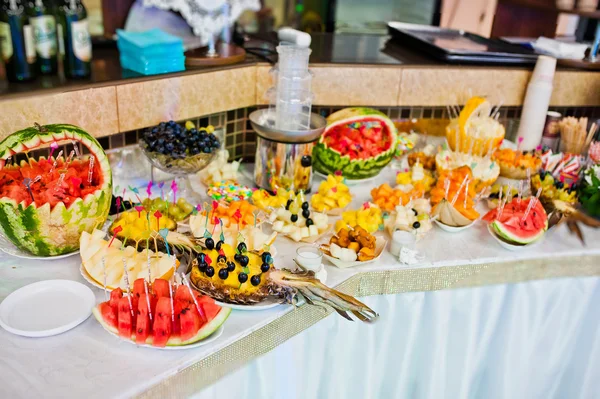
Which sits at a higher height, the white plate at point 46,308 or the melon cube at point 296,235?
the melon cube at point 296,235

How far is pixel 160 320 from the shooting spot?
1.30 m

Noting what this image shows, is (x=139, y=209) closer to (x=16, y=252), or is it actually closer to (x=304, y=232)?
(x=16, y=252)

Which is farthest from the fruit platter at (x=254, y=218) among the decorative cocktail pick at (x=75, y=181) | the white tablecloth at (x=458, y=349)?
the white tablecloth at (x=458, y=349)

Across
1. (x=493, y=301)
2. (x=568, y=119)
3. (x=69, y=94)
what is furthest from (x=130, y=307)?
(x=568, y=119)

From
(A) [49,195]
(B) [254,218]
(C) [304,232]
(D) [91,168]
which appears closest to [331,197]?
(C) [304,232]

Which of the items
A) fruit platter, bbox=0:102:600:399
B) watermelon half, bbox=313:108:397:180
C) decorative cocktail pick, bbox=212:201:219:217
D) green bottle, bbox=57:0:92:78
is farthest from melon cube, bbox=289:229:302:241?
green bottle, bbox=57:0:92:78

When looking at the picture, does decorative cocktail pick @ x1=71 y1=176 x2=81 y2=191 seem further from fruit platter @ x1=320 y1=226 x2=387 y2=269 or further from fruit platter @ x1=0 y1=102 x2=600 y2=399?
fruit platter @ x1=320 y1=226 x2=387 y2=269

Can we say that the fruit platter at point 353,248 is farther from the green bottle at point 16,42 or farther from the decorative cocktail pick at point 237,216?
the green bottle at point 16,42

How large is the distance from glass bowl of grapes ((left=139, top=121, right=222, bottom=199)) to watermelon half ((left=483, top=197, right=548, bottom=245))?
3.19 ft

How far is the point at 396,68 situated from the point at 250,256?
1280 mm

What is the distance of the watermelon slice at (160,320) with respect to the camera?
4.26 ft

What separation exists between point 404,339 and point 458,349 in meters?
0.22

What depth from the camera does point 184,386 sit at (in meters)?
1.31

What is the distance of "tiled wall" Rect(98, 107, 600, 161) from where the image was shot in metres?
2.11
